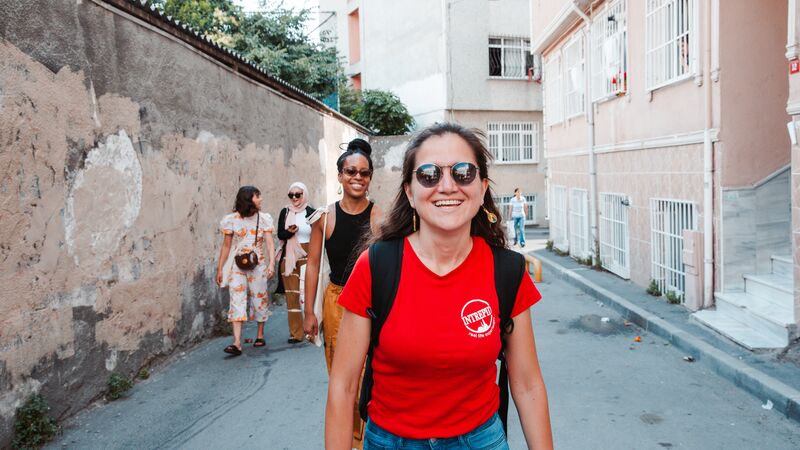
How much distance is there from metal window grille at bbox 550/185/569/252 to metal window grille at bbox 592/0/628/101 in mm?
3997

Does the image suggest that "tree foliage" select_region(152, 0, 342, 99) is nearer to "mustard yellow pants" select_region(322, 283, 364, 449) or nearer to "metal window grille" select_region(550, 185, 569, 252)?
"metal window grille" select_region(550, 185, 569, 252)

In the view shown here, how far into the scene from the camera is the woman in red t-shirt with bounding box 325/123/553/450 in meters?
2.26

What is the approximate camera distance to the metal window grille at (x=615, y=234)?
12156mm

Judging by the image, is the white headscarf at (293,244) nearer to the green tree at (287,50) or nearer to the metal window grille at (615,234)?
the metal window grille at (615,234)

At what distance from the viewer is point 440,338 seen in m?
2.23

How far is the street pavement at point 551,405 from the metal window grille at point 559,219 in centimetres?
935

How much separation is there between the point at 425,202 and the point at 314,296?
2441mm

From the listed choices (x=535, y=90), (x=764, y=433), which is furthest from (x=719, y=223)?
(x=535, y=90)

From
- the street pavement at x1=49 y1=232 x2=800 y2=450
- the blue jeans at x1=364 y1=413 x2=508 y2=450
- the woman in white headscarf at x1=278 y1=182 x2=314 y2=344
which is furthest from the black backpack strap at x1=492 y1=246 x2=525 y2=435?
the woman in white headscarf at x1=278 y1=182 x2=314 y2=344

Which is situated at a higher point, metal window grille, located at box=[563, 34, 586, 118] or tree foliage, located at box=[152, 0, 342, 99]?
tree foliage, located at box=[152, 0, 342, 99]

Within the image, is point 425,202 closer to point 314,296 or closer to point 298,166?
point 314,296

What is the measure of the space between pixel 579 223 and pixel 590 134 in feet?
8.74

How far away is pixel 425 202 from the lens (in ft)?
7.93

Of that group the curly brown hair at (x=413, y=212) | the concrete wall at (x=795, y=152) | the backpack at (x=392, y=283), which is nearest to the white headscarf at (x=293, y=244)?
the concrete wall at (x=795, y=152)
